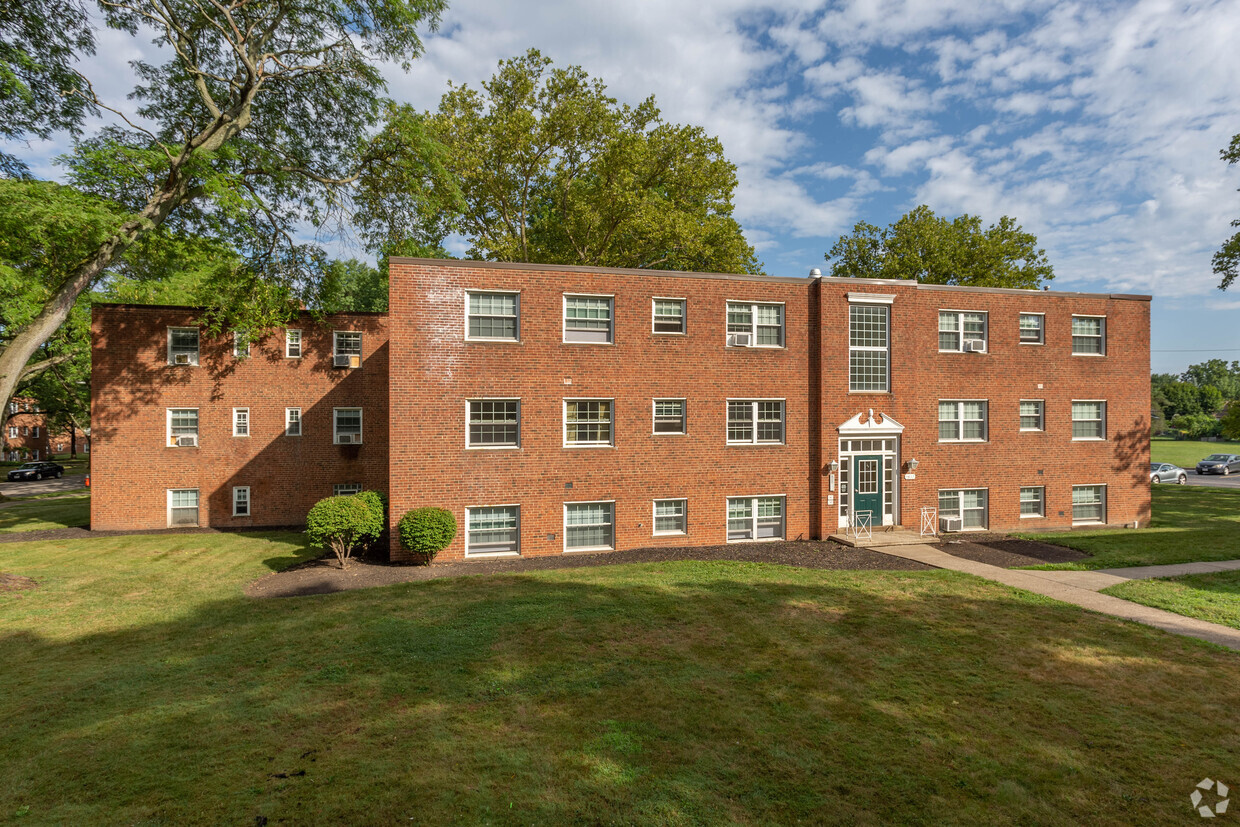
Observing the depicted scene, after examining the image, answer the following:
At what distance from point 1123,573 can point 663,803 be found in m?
14.0

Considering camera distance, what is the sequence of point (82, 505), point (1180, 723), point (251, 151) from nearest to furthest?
point (1180, 723), point (251, 151), point (82, 505)

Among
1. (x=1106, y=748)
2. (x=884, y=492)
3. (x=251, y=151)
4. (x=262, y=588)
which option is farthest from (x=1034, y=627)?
(x=251, y=151)

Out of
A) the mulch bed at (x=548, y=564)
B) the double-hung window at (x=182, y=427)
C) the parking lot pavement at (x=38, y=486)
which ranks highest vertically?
the double-hung window at (x=182, y=427)

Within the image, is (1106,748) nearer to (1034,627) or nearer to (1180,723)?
(1180,723)

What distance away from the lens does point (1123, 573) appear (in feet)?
40.5

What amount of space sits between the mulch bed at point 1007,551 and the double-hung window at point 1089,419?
19.3 feet

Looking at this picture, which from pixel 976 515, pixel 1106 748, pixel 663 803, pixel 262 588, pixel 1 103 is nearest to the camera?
pixel 663 803

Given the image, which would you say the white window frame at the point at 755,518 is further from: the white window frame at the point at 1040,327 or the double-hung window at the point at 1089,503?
the double-hung window at the point at 1089,503

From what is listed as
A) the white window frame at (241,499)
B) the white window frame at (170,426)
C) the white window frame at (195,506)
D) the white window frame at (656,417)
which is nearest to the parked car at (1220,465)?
the white window frame at (656,417)

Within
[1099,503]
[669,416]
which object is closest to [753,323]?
[669,416]

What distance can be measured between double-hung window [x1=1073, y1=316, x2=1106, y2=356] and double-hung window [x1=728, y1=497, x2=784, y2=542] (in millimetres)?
12876

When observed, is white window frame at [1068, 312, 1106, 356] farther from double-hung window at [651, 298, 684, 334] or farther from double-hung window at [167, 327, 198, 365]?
double-hung window at [167, 327, 198, 365]

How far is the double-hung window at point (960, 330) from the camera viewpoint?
17672 millimetres

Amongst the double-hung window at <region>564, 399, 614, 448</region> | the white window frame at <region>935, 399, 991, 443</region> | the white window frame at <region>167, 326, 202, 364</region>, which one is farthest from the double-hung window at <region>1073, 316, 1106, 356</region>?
the white window frame at <region>167, 326, 202, 364</region>
